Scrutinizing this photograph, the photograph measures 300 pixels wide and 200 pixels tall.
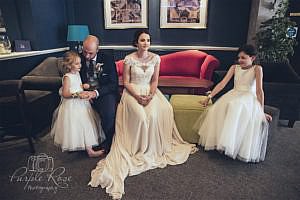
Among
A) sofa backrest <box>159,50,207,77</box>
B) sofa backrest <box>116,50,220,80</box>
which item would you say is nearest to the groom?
sofa backrest <box>116,50,220,80</box>

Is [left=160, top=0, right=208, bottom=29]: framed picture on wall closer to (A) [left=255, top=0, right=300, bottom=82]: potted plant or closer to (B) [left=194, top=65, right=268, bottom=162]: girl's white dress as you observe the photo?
(A) [left=255, top=0, right=300, bottom=82]: potted plant

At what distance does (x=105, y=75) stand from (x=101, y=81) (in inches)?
3.2

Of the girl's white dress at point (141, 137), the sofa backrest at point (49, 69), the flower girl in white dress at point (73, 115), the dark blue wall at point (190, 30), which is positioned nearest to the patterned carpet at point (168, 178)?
the girl's white dress at point (141, 137)

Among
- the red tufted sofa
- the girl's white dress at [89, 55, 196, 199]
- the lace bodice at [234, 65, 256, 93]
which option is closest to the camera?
the girl's white dress at [89, 55, 196, 199]

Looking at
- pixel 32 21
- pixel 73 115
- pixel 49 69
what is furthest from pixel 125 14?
pixel 73 115

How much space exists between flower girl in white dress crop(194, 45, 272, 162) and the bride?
0.38 meters

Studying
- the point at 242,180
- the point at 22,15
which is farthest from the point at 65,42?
the point at 242,180

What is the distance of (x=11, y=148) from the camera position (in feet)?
8.59

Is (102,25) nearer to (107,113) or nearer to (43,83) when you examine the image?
(43,83)

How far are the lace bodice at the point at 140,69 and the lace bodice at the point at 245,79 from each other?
0.91m

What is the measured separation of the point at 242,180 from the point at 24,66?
11.0ft

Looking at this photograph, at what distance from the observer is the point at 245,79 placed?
237cm

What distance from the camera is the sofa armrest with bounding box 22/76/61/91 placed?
3.12m

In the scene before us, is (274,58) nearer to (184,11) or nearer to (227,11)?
(227,11)
